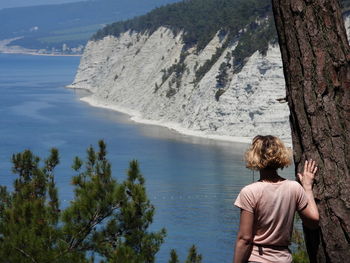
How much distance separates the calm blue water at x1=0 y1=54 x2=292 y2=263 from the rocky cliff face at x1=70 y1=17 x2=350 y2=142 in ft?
9.88

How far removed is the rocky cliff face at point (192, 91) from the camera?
210 ft

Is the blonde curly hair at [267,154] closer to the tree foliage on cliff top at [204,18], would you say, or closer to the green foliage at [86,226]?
the green foliage at [86,226]

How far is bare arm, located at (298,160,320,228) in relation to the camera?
201 inches

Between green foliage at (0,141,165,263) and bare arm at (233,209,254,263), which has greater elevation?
bare arm at (233,209,254,263)

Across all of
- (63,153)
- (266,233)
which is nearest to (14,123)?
(63,153)

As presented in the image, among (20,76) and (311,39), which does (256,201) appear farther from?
(20,76)

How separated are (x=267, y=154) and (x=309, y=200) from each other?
411mm

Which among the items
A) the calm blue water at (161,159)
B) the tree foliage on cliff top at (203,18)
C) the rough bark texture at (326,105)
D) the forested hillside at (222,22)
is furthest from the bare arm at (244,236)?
the tree foliage on cliff top at (203,18)

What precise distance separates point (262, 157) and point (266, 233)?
50cm

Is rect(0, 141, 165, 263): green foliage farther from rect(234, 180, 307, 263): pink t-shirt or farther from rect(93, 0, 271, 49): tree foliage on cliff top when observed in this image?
rect(93, 0, 271, 49): tree foliage on cliff top

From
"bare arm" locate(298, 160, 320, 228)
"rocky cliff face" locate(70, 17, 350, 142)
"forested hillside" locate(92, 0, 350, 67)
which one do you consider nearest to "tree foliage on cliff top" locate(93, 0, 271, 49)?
"forested hillside" locate(92, 0, 350, 67)

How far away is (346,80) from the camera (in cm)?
508

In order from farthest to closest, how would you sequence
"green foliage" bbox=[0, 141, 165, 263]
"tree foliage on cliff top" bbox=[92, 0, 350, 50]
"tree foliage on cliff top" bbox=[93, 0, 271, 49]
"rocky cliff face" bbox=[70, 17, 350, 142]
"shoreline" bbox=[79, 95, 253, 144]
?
1. "tree foliage on cliff top" bbox=[93, 0, 271, 49]
2. "tree foliage on cliff top" bbox=[92, 0, 350, 50]
3. "rocky cliff face" bbox=[70, 17, 350, 142]
4. "shoreline" bbox=[79, 95, 253, 144]
5. "green foliage" bbox=[0, 141, 165, 263]

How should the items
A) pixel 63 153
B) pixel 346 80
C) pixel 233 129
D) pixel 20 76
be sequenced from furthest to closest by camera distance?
pixel 20 76 → pixel 233 129 → pixel 63 153 → pixel 346 80
